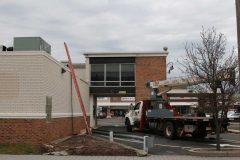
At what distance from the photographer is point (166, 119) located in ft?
89.7

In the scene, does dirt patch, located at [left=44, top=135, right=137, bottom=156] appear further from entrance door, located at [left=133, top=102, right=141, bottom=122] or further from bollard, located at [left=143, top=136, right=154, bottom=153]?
entrance door, located at [left=133, top=102, right=141, bottom=122]

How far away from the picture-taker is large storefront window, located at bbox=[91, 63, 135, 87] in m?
43.7

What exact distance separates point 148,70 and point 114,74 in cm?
326

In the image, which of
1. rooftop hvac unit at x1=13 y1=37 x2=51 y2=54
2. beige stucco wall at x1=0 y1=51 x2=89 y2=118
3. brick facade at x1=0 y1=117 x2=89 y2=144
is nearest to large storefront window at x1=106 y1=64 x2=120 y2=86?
rooftop hvac unit at x1=13 y1=37 x2=51 y2=54

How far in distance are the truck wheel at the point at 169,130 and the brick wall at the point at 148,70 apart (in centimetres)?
1616

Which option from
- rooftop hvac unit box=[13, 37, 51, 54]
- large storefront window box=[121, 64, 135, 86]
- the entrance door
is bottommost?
the entrance door

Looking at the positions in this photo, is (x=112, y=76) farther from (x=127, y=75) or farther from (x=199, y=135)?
(x=199, y=135)

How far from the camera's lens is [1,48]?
2130 cm

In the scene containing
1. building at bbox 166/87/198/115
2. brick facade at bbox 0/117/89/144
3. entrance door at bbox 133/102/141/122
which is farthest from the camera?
entrance door at bbox 133/102/141/122

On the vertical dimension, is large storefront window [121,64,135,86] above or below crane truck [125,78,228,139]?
above

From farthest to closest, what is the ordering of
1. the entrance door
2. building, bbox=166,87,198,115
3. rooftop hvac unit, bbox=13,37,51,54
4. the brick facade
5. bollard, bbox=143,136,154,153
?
the entrance door → building, bbox=166,87,198,115 → rooftop hvac unit, bbox=13,37,51,54 → the brick facade → bollard, bbox=143,136,154,153

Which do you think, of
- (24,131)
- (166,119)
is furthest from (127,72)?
(24,131)

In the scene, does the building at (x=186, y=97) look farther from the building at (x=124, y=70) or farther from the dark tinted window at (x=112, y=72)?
the dark tinted window at (x=112, y=72)

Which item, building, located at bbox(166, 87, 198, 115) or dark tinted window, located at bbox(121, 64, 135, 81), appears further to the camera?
dark tinted window, located at bbox(121, 64, 135, 81)
